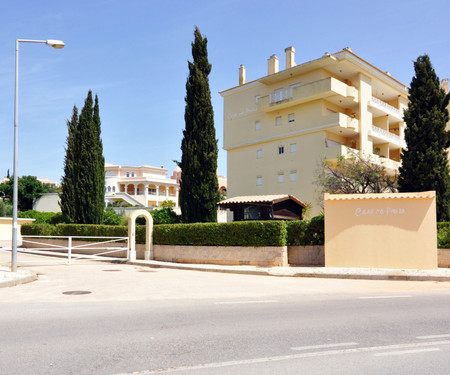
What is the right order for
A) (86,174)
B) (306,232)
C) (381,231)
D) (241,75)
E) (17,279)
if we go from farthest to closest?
(241,75) < (86,174) < (306,232) < (381,231) < (17,279)

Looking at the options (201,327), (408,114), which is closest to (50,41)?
(201,327)

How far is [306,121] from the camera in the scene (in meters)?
38.0

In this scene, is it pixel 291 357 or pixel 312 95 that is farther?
pixel 312 95

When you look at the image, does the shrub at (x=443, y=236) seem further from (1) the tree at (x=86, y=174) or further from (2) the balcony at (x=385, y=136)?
(1) the tree at (x=86, y=174)

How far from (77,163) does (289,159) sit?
17274 mm

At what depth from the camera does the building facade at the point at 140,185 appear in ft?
264

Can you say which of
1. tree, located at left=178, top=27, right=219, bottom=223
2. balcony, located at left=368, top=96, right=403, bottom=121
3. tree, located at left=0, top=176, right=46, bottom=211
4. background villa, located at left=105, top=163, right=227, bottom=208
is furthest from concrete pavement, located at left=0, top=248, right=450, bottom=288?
background villa, located at left=105, top=163, right=227, bottom=208

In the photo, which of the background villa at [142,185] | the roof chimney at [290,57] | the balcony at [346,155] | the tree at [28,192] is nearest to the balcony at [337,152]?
the balcony at [346,155]

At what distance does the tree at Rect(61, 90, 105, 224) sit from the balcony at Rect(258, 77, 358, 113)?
582 inches

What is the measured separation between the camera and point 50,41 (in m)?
15.8

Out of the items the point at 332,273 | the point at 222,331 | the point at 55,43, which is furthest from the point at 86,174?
the point at 222,331

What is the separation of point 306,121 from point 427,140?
47.7ft

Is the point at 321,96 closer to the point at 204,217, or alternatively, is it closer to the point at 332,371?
the point at 204,217

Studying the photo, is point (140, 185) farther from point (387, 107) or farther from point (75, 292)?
point (75, 292)
